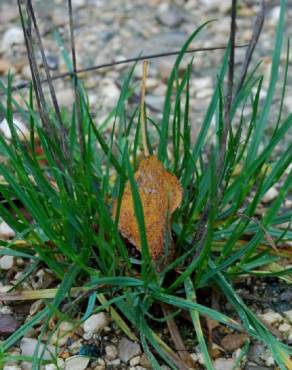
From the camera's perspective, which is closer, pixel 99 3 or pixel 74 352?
pixel 74 352

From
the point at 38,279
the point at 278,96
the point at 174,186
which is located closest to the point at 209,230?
the point at 174,186

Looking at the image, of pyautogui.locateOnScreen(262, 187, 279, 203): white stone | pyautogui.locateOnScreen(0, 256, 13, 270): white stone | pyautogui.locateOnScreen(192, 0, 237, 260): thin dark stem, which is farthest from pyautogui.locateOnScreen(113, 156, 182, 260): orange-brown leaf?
pyautogui.locateOnScreen(262, 187, 279, 203): white stone

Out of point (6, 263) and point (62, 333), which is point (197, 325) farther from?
point (6, 263)

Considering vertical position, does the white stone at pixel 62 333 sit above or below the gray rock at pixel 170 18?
below

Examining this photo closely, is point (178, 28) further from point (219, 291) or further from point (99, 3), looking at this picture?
point (219, 291)

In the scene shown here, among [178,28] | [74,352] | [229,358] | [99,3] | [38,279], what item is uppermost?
[99,3]

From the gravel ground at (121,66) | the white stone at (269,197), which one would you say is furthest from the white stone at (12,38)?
the white stone at (269,197)

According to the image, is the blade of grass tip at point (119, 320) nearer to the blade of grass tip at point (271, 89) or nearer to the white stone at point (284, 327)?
the white stone at point (284, 327)
